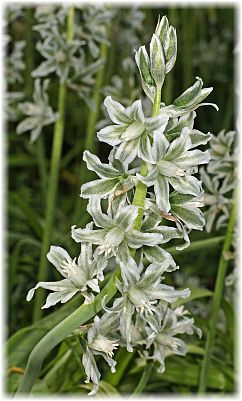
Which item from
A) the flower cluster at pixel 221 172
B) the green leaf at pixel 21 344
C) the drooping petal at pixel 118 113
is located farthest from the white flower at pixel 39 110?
the drooping petal at pixel 118 113

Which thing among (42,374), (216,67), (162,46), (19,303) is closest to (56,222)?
(19,303)

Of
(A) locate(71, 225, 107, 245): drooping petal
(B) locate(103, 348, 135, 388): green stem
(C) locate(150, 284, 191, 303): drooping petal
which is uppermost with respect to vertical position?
(A) locate(71, 225, 107, 245): drooping petal

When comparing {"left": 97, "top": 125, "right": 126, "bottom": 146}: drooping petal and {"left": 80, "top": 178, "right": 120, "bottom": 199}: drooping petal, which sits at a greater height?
{"left": 97, "top": 125, "right": 126, "bottom": 146}: drooping petal

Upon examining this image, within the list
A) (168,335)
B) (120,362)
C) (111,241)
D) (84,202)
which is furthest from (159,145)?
(84,202)

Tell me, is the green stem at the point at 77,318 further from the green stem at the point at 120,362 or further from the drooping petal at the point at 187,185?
the green stem at the point at 120,362

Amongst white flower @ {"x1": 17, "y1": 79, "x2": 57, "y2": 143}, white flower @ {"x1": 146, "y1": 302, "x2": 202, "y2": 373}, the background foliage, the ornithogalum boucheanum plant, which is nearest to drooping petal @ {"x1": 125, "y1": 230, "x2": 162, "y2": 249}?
the ornithogalum boucheanum plant

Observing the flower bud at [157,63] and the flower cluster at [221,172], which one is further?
the flower cluster at [221,172]

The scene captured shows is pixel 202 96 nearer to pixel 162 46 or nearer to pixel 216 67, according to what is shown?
pixel 162 46

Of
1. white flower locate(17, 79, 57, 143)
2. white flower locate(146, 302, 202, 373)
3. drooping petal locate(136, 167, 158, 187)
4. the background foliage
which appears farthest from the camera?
white flower locate(17, 79, 57, 143)

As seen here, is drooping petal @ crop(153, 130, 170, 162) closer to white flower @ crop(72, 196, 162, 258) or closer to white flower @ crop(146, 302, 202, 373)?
white flower @ crop(72, 196, 162, 258)
